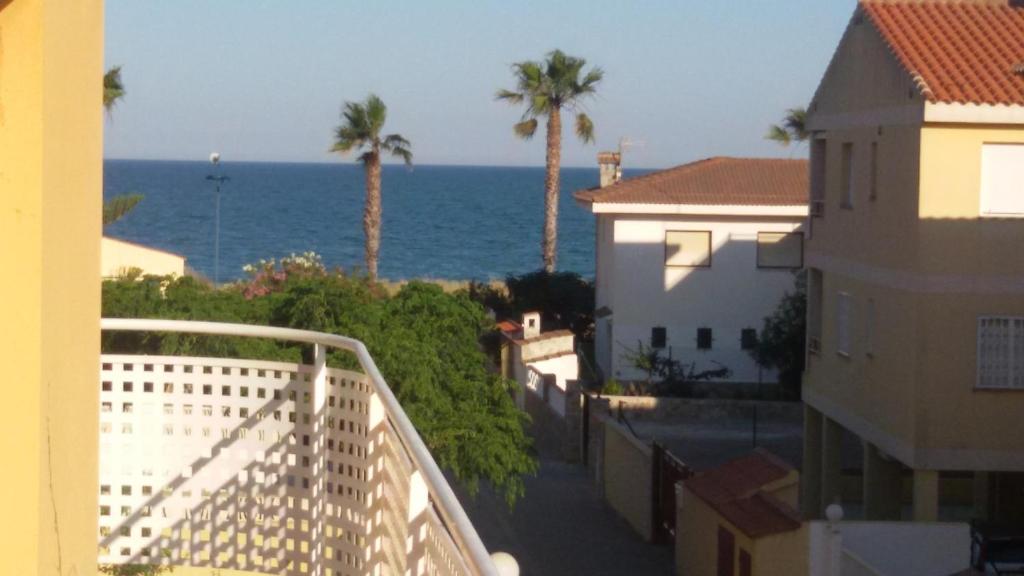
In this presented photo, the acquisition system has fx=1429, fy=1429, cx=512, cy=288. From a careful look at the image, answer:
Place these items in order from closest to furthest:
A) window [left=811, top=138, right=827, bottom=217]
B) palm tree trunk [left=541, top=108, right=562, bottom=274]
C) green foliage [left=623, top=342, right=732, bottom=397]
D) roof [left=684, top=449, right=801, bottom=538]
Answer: roof [left=684, top=449, right=801, bottom=538]
window [left=811, top=138, right=827, bottom=217]
green foliage [left=623, top=342, right=732, bottom=397]
palm tree trunk [left=541, top=108, right=562, bottom=274]

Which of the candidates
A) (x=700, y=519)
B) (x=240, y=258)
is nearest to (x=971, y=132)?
(x=700, y=519)

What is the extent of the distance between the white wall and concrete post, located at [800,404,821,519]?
1366 cm

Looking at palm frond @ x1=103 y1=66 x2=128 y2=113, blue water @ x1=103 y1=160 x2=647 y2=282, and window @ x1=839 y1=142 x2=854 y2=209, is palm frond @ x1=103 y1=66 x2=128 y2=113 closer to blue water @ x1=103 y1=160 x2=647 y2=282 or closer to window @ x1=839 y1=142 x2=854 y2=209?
window @ x1=839 y1=142 x2=854 y2=209

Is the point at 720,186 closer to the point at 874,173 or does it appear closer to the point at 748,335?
the point at 748,335

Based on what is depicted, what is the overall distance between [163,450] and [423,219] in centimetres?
14940

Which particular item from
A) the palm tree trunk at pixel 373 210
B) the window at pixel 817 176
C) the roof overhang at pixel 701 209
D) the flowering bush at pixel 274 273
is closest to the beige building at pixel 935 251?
the window at pixel 817 176

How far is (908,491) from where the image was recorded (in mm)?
25625

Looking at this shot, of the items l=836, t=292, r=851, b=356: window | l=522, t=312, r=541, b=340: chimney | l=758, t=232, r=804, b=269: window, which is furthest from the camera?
l=758, t=232, r=804, b=269: window

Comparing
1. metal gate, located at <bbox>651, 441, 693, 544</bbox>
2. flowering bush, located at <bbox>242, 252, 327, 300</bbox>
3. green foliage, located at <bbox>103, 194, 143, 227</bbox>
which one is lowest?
metal gate, located at <bbox>651, 441, 693, 544</bbox>

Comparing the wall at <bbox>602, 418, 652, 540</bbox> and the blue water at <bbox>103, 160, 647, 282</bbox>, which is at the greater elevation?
the blue water at <bbox>103, 160, 647, 282</bbox>

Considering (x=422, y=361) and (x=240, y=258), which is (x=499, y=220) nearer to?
(x=240, y=258)

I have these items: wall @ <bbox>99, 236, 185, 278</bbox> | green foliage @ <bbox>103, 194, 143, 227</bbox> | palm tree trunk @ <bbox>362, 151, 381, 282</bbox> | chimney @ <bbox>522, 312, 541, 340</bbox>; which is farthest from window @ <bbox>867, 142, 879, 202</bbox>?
palm tree trunk @ <bbox>362, 151, 381, 282</bbox>

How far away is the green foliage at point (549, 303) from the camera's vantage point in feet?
154

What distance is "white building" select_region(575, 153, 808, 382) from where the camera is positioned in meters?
40.6
